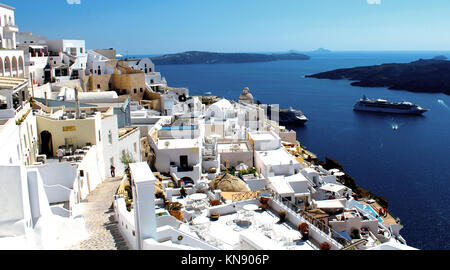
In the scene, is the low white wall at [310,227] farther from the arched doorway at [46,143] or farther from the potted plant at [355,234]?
the arched doorway at [46,143]

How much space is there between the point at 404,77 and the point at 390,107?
191 ft

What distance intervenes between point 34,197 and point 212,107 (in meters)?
25.6

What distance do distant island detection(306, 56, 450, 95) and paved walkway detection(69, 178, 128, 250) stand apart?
110311 millimetres

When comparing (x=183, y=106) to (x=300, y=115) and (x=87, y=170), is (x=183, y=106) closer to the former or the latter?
(x=87, y=170)

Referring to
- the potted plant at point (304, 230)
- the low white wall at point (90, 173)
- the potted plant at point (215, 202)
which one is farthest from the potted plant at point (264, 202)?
the low white wall at point (90, 173)

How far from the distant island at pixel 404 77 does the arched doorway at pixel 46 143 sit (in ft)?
359

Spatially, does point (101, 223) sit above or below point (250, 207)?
above

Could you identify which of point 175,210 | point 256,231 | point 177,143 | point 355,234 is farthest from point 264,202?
point 177,143

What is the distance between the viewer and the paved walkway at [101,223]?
943 cm

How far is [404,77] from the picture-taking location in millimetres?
129500

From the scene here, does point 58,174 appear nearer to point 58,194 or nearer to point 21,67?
point 58,194
